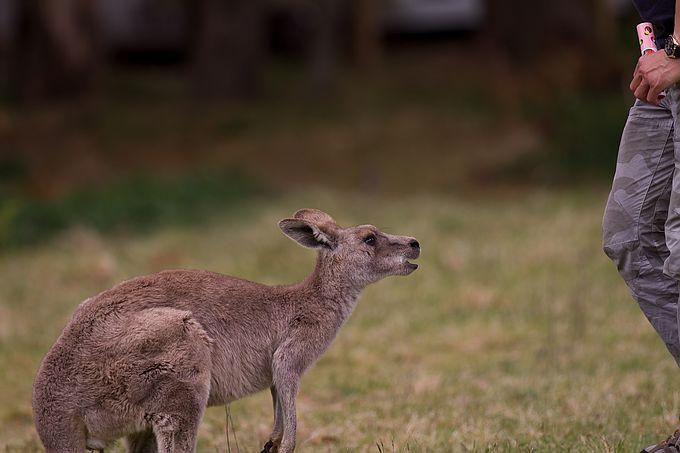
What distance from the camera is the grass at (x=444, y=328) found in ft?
20.2

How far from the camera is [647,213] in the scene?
4926mm

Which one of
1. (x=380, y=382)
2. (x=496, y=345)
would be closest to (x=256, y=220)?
(x=496, y=345)

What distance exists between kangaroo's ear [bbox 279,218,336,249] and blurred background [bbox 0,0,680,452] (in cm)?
109

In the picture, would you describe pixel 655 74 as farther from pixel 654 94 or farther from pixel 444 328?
pixel 444 328

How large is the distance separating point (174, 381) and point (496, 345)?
4901 millimetres

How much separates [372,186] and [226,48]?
5007 mm

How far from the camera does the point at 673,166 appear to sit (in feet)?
16.0

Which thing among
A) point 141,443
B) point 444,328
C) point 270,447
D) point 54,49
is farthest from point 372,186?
point 141,443

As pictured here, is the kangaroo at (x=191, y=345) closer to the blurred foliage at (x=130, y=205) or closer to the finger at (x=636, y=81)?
the finger at (x=636, y=81)

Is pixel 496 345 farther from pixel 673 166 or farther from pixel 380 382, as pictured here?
pixel 673 166

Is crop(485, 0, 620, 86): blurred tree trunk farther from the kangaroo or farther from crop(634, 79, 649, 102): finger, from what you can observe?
crop(634, 79, 649, 102): finger

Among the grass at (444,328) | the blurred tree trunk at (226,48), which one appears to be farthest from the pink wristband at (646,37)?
the blurred tree trunk at (226,48)

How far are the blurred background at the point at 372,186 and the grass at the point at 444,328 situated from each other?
34 mm

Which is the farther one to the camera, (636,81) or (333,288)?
(333,288)
